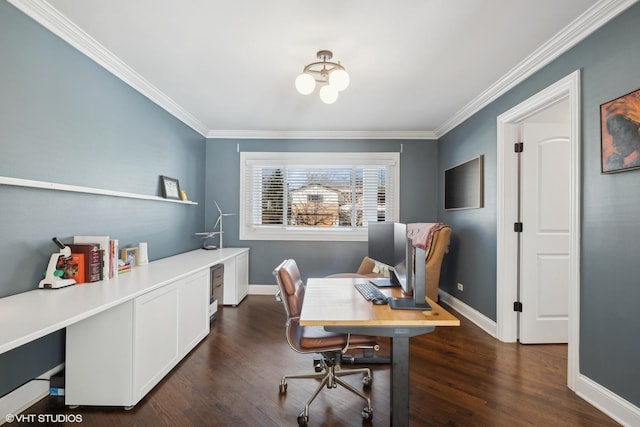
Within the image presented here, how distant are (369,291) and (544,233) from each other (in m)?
2.17

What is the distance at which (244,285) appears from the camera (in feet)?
15.0

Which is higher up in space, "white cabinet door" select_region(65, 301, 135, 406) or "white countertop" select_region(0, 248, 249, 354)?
"white countertop" select_region(0, 248, 249, 354)

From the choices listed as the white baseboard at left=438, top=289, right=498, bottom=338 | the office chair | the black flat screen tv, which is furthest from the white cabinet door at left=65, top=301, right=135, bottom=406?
the black flat screen tv

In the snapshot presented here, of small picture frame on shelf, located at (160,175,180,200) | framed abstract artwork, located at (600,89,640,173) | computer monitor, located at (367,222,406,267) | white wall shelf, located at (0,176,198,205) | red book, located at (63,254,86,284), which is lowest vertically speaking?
red book, located at (63,254,86,284)

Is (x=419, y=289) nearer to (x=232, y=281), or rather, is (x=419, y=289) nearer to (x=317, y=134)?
(x=232, y=281)

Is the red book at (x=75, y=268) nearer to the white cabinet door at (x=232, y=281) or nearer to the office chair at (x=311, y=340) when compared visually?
the office chair at (x=311, y=340)

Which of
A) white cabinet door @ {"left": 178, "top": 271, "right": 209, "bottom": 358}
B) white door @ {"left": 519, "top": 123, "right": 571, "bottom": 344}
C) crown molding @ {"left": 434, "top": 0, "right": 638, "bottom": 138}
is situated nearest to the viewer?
crown molding @ {"left": 434, "top": 0, "right": 638, "bottom": 138}

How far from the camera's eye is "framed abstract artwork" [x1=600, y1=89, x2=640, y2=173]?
1769mm

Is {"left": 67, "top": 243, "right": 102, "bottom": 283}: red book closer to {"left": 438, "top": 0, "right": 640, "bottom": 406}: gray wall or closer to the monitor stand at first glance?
the monitor stand

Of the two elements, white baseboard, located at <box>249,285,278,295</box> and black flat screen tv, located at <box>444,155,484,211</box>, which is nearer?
black flat screen tv, located at <box>444,155,484,211</box>

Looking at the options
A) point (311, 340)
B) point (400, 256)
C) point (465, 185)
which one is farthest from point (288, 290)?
point (465, 185)

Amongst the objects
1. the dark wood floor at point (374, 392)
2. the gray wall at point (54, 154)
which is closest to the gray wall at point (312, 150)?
the gray wall at point (54, 154)

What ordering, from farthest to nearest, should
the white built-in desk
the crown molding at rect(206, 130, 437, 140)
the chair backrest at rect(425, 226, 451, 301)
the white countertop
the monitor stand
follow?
the crown molding at rect(206, 130, 437, 140), the chair backrest at rect(425, 226, 451, 301), the monitor stand, the white built-in desk, the white countertop

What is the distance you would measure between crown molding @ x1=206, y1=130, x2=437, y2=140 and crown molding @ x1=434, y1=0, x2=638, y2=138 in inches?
50.1
